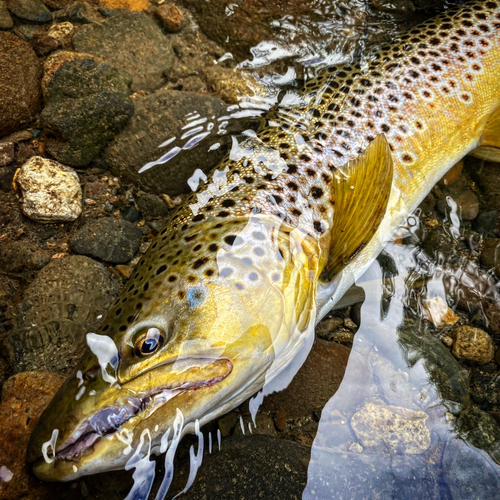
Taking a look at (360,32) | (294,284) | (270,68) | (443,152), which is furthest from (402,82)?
(294,284)

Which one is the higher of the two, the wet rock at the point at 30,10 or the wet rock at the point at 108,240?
the wet rock at the point at 30,10

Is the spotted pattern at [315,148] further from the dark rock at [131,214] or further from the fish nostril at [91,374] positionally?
the dark rock at [131,214]

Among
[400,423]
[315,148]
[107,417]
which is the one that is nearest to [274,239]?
[315,148]

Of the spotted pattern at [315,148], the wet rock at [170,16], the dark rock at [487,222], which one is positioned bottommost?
the dark rock at [487,222]

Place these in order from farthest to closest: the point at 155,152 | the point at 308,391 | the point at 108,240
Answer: the point at 155,152 → the point at 108,240 → the point at 308,391

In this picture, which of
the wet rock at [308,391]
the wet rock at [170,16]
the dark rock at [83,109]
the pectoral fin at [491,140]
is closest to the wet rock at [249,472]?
the wet rock at [308,391]

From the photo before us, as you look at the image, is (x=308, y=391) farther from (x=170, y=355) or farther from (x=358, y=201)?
(x=358, y=201)
